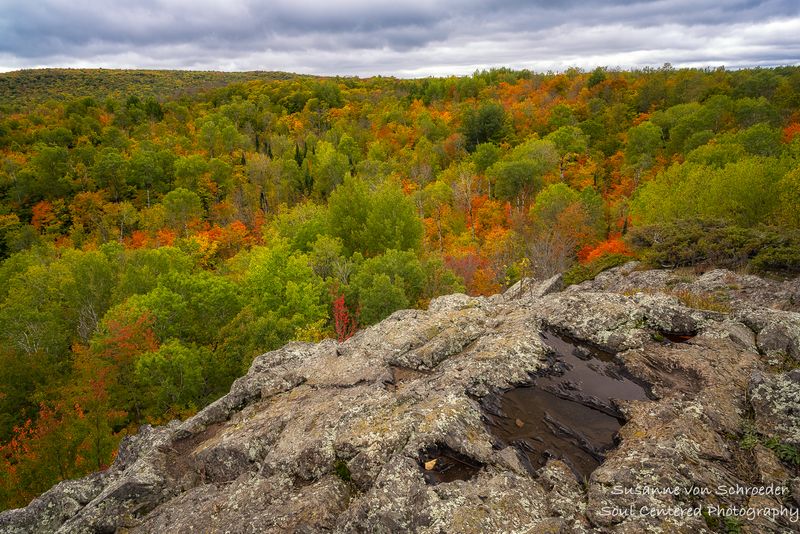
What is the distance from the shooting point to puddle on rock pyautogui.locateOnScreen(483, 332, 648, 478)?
7.50 meters

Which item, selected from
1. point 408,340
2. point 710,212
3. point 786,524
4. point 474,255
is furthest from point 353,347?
point 474,255

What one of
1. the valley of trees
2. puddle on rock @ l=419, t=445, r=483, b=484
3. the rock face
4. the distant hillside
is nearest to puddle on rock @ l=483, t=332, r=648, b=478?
the rock face

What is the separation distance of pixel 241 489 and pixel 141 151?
285 feet

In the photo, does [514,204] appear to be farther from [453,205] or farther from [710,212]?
[710,212]

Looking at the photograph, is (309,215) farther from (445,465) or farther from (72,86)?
(72,86)

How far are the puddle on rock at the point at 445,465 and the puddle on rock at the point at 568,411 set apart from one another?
85 centimetres

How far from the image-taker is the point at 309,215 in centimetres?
4622

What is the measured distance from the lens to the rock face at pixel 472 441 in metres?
6.30

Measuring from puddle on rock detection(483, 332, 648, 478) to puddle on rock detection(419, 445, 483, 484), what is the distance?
0.85 m

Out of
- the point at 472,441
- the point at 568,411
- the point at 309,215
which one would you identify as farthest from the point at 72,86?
the point at 568,411

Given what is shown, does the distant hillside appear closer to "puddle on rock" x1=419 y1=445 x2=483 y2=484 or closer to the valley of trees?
the valley of trees

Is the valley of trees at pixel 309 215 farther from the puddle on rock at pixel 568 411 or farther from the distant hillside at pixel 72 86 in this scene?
the distant hillside at pixel 72 86

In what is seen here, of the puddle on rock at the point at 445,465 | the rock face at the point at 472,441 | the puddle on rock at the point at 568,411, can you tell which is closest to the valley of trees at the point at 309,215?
the rock face at the point at 472,441

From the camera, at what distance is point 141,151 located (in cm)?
7819
